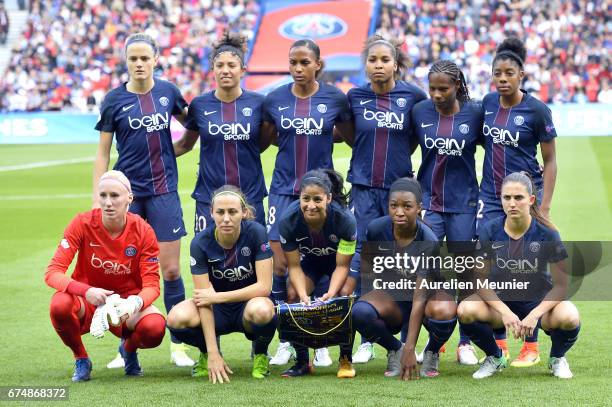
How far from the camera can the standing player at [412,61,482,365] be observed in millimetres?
7121

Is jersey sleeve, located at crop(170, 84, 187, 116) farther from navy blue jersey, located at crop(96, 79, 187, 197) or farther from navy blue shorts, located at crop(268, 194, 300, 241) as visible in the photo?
navy blue shorts, located at crop(268, 194, 300, 241)

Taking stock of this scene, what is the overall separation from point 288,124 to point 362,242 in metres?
1.03

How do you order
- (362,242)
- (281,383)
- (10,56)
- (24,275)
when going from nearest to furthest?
(281,383), (362,242), (24,275), (10,56)

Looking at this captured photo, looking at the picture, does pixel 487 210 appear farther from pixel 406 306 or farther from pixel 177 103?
pixel 177 103

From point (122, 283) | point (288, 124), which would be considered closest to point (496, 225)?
point (288, 124)

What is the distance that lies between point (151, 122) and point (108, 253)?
1236mm

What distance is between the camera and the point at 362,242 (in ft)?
23.0

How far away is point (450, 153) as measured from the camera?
23.5 feet

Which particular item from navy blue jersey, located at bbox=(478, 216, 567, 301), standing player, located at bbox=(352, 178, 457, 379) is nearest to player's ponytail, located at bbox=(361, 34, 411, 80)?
standing player, located at bbox=(352, 178, 457, 379)

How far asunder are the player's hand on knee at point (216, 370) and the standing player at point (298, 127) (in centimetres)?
110

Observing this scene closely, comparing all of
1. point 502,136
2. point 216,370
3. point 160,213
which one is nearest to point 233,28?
point 160,213

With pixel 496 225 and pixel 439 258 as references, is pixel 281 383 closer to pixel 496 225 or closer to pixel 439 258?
pixel 439 258

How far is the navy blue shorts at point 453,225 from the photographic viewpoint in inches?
281

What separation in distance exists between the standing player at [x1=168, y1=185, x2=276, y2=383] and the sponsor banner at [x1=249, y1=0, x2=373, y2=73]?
29759 millimetres
